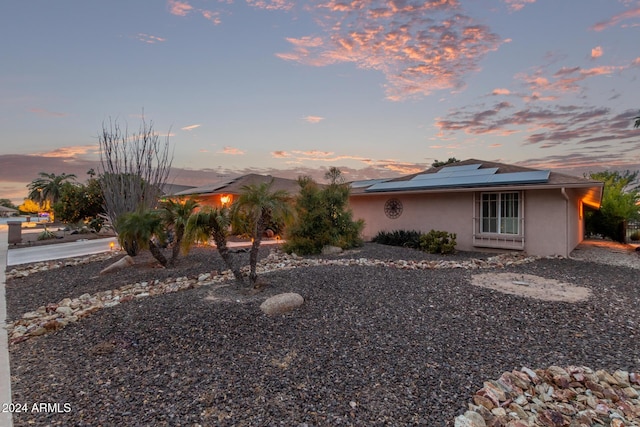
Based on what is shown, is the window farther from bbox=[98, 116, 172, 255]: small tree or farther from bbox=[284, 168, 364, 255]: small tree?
bbox=[98, 116, 172, 255]: small tree

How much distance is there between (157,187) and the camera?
11.6m

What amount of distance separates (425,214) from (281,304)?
8.66 m

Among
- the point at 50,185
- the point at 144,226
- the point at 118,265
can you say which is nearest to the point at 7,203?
the point at 50,185

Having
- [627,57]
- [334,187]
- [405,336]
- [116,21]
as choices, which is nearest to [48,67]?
[116,21]

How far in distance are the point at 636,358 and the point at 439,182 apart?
8.34m

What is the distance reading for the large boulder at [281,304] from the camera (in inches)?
174

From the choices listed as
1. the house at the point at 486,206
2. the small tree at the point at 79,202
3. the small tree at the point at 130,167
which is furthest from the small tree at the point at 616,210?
the small tree at the point at 79,202

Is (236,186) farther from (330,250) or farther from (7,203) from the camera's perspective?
(7,203)

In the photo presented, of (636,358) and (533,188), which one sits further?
(533,188)

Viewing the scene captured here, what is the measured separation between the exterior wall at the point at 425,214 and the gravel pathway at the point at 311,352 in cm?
520

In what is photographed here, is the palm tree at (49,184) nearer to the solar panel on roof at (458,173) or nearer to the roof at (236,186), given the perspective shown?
the roof at (236,186)

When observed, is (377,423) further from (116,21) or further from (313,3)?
(116,21)

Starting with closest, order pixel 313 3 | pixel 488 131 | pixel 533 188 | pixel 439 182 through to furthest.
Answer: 1. pixel 313 3
2. pixel 533 188
3. pixel 439 182
4. pixel 488 131

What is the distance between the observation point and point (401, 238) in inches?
446
